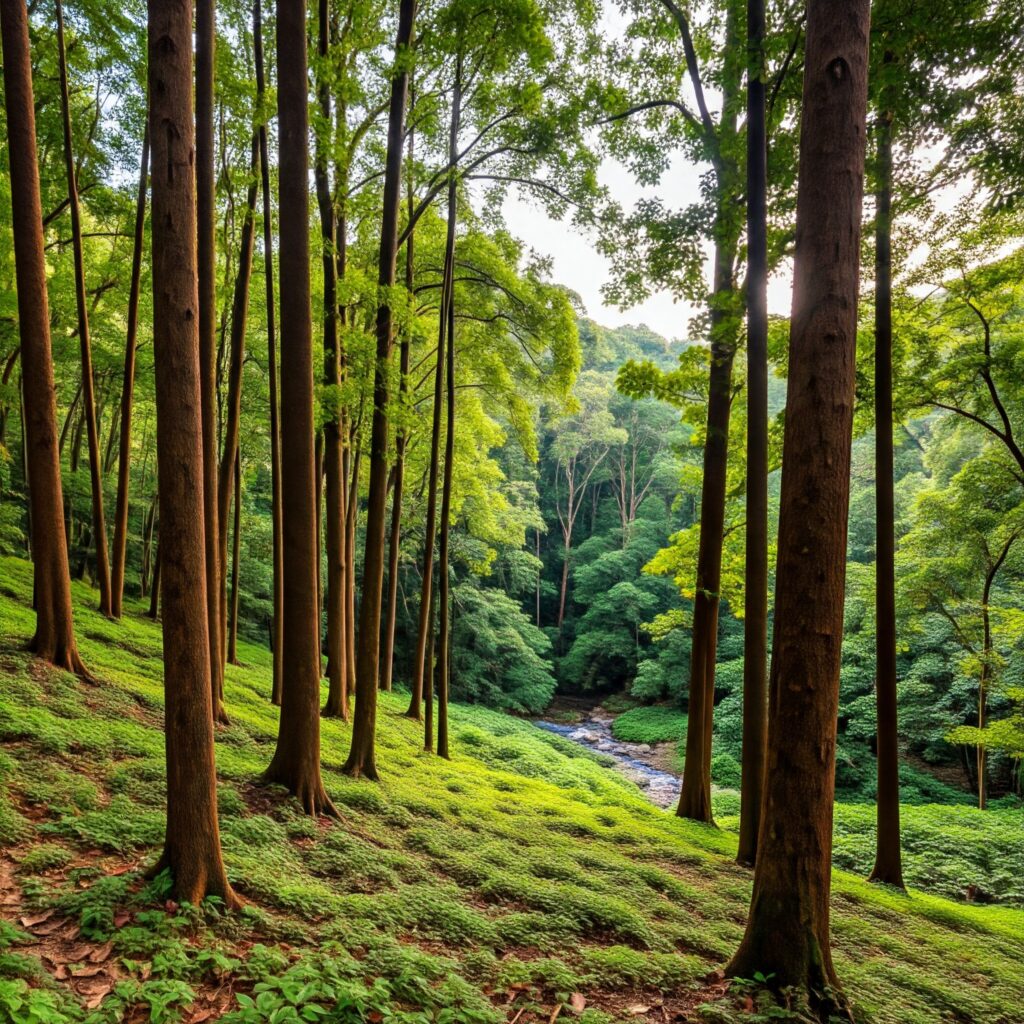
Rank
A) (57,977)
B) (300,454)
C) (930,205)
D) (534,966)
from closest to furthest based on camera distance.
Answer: (57,977) < (534,966) < (300,454) < (930,205)

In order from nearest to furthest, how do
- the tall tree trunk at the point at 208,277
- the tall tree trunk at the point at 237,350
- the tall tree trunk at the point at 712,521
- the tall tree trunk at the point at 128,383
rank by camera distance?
the tall tree trunk at the point at 208,277, the tall tree trunk at the point at 712,521, the tall tree trunk at the point at 237,350, the tall tree trunk at the point at 128,383

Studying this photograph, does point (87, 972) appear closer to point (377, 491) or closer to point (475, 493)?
point (377, 491)

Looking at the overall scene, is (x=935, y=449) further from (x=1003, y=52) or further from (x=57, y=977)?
(x=57, y=977)

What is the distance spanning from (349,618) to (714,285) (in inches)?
397

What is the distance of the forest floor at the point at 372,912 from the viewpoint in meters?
2.56

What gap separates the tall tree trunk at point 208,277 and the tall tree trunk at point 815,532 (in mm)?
4661

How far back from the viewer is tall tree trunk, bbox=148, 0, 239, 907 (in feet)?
10.5

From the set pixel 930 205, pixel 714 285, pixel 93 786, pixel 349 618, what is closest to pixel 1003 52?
pixel 930 205

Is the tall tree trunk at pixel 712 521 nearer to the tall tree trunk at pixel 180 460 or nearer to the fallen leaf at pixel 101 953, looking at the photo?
the tall tree trunk at pixel 180 460

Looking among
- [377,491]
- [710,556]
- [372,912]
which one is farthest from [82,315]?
[710,556]

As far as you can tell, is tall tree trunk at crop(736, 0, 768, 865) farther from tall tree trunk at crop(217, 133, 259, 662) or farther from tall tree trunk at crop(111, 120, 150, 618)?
tall tree trunk at crop(111, 120, 150, 618)

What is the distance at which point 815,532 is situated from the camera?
2.96 meters

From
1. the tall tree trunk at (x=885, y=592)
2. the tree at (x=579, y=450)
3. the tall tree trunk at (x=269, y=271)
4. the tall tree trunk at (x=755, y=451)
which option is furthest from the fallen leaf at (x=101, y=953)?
the tree at (x=579, y=450)

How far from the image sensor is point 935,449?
22.0 meters
